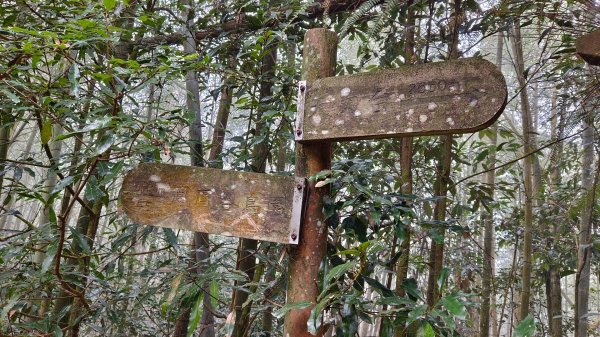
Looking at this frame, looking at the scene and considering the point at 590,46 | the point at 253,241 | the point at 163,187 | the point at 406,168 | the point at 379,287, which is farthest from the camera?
the point at 253,241

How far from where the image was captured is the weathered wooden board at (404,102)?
98 cm

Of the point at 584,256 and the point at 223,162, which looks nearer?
the point at 223,162

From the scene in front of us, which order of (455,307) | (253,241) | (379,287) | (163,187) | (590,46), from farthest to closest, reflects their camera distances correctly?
1. (253,241)
2. (163,187)
3. (379,287)
4. (590,46)
5. (455,307)

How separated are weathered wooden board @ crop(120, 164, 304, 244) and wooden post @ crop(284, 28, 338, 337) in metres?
0.04

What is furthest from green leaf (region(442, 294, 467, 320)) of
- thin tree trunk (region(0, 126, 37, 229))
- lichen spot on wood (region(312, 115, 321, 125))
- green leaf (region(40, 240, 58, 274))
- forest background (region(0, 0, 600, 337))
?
thin tree trunk (region(0, 126, 37, 229))

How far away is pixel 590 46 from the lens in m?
1.00

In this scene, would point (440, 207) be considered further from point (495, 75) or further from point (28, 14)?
point (28, 14)

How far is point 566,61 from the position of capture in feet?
6.57

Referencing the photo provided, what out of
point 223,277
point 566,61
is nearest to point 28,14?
point 223,277

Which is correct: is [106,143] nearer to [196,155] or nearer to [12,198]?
[196,155]

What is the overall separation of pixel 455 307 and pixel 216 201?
1.90 feet

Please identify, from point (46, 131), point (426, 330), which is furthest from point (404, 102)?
point (46, 131)

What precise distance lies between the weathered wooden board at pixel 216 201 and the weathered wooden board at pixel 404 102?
0.14m

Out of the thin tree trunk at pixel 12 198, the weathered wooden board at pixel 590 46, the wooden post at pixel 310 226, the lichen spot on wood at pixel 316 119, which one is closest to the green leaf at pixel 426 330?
the wooden post at pixel 310 226
